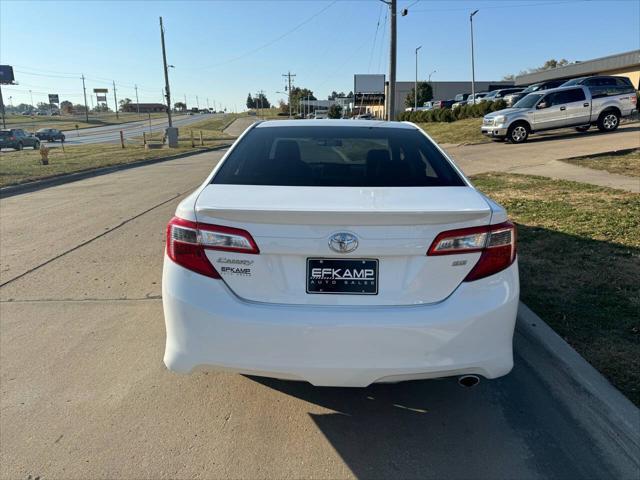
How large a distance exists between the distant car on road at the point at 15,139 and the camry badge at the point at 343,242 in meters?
41.2

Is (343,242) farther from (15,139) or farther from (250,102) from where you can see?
(250,102)

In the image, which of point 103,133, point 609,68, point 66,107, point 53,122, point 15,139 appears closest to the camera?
point 15,139

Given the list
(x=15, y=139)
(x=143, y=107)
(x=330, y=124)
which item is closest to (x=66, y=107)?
(x=143, y=107)

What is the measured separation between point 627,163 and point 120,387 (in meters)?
13.0

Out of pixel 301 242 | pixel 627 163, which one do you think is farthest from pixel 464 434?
pixel 627 163

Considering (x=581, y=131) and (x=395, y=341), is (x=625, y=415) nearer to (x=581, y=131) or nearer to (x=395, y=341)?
(x=395, y=341)

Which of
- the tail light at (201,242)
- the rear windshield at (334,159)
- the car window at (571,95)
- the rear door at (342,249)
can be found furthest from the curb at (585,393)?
the car window at (571,95)

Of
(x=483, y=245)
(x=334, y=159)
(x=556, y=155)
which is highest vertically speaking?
(x=334, y=159)

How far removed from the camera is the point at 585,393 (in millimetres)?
Result: 3051

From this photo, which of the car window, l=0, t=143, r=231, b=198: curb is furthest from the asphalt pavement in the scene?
the car window

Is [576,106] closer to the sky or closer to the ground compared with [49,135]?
closer to the sky

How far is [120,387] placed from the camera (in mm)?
3361

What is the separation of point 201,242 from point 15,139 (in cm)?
4155

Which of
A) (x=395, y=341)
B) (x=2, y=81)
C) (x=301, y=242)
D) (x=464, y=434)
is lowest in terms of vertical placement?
(x=464, y=434)
